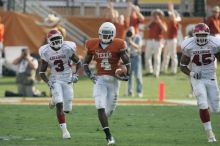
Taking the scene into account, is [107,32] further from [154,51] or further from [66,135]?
[154,51]

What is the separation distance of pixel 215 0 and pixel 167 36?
232 cm

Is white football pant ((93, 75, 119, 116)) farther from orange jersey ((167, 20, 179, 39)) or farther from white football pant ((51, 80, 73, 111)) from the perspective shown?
orange jersey ((167, 20, 179, 39))

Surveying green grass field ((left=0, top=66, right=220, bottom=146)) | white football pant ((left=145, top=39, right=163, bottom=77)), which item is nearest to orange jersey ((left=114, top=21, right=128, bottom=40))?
white football pant ((left=145, top=39, right=163, bottom=77))

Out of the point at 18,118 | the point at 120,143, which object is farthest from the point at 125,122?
the point at 120,143

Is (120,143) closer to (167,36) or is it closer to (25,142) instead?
(25,142)

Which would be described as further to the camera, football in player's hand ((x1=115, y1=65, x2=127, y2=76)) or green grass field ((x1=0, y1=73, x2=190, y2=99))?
green grass field ((x1=0, y1=73, x2=190, y2=99))

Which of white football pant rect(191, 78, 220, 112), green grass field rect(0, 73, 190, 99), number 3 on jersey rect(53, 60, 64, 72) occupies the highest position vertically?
number 3 on jersey rect(53, 60, 64, 72)

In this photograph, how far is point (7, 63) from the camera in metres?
27.4

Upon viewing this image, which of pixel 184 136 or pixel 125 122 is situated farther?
pixel 125 122

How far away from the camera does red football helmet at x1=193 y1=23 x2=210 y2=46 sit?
13172 millimetres

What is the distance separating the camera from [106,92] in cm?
1334

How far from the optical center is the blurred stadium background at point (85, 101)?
13508 millimetres

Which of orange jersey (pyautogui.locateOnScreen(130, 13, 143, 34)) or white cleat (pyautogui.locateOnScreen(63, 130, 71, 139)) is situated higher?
orange jersey (pyautogui.locateOnScreen(130, 13, 143, 34))

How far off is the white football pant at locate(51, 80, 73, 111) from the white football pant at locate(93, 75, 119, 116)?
774 millimetres
